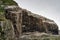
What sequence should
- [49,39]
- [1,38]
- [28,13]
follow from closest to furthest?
[1,38] → [49,39] → [28,13]

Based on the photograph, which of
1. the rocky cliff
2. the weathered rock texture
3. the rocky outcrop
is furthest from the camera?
the rocky outcrop

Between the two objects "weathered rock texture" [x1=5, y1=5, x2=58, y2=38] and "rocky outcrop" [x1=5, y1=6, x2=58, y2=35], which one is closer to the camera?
"weathered rock texture" [x1=5, y1=5, x2=58, y2=38]

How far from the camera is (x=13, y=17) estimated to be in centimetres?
8256

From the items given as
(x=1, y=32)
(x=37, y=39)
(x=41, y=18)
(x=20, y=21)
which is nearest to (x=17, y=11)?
(x=20, y=21)

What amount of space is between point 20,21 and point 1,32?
28.2 m

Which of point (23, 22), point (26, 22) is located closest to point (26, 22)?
point (26, 22)

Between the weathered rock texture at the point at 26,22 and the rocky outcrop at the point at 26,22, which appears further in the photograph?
the rocky outcrop at the point at 26,22

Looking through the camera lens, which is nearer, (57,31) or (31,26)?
(31,26)

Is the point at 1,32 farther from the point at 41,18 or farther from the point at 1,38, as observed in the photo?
the point at 41,18

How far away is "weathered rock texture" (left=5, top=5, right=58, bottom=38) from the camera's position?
8256 centimetres

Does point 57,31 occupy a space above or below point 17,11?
below

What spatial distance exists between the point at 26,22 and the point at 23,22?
2295mm

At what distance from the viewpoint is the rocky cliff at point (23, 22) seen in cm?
Answer: 8149

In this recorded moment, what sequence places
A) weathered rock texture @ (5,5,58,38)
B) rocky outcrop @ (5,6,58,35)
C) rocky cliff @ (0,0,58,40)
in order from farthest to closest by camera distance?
rocky outcrop @ (5,6,58,35), weathered rock texture @ (5,5,58,38), rocky cliff @ (0,0,58,40)
